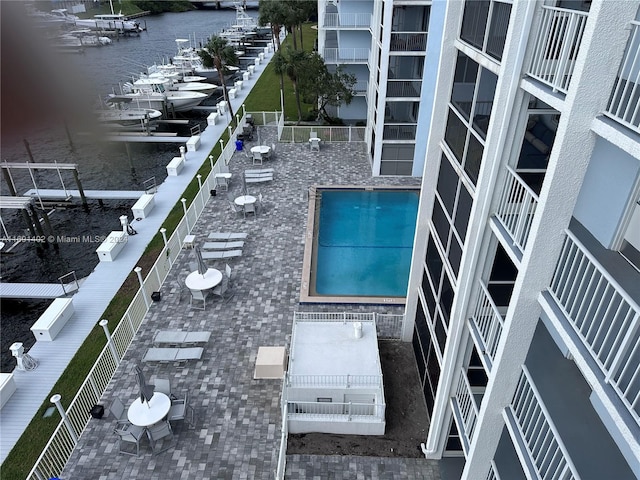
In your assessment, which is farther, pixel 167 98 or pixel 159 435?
pixel 167 98

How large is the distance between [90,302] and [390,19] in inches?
658

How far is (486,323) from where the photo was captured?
7.18 metres

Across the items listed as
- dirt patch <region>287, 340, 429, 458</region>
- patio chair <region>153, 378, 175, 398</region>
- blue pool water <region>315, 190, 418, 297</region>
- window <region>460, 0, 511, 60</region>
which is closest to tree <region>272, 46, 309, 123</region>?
blue pool water <region>315, 190, 418, 297</region>

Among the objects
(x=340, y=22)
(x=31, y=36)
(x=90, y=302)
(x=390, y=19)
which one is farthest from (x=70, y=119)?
(x=340, y=22)

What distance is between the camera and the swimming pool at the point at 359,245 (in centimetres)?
1606

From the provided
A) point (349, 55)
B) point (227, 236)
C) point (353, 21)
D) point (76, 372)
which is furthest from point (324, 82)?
point (76, 372)

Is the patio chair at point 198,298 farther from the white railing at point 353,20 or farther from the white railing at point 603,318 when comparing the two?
the white railing at point 353,20

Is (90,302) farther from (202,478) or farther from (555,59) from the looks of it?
(555,59)

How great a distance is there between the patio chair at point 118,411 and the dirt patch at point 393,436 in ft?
12.7

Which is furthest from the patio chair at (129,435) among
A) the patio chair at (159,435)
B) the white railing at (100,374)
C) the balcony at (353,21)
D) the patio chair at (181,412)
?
the balcony at (353,21)

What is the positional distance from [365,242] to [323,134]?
11.4 metres

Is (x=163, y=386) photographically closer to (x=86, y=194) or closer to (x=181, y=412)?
(x=181, y=412)

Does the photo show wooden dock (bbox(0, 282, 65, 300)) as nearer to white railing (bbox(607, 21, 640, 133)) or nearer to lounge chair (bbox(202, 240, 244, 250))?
lounge chair (bbox(202, 240, 244, 250))

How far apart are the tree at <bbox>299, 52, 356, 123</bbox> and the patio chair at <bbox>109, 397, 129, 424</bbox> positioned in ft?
72.7
